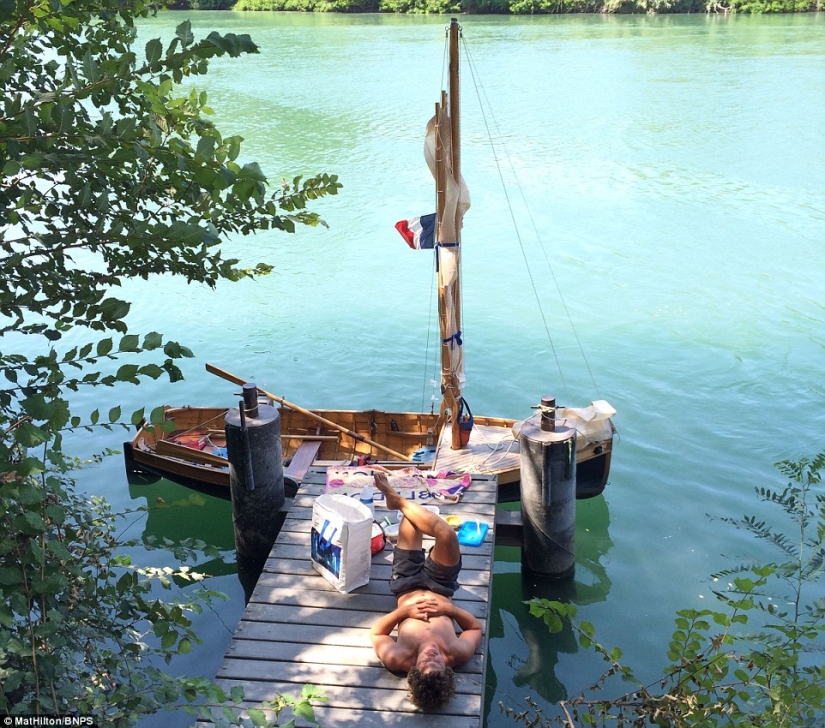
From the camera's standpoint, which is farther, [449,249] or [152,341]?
[449,249]

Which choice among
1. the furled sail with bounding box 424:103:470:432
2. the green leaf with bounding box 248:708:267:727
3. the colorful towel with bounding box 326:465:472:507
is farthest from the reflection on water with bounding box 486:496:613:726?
the green leaf with bounding box 248:708:267:727

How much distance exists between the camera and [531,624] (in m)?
8.61

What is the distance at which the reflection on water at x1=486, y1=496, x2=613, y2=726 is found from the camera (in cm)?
775

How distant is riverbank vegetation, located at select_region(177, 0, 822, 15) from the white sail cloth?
49.1 m

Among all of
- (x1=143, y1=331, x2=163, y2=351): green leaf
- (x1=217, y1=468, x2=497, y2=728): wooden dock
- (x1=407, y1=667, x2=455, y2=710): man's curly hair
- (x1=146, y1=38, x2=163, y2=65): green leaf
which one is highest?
(x1=146, y1=38, x2=163, y2=65): green leaf

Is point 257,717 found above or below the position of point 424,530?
above

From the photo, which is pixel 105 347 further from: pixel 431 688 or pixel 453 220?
pixel 453 220

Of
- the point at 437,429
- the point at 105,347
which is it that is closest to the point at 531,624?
the point at 437,429

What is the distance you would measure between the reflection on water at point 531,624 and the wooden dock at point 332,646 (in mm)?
1280

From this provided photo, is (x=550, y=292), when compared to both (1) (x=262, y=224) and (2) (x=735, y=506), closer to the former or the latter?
(2) (x=735, y=506)

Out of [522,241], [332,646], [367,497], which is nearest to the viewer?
[332,646]

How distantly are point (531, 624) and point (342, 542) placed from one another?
277cm

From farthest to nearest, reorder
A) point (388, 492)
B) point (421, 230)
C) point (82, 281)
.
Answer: point (421, 230) < point (388, 492) < point (82, 281)

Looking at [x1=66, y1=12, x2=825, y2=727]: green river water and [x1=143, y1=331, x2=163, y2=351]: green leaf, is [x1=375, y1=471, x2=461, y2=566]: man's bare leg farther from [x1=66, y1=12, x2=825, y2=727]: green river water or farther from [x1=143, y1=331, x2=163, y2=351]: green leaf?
[x1=143, y1=331, x2=163, y2=351]: green leaf
